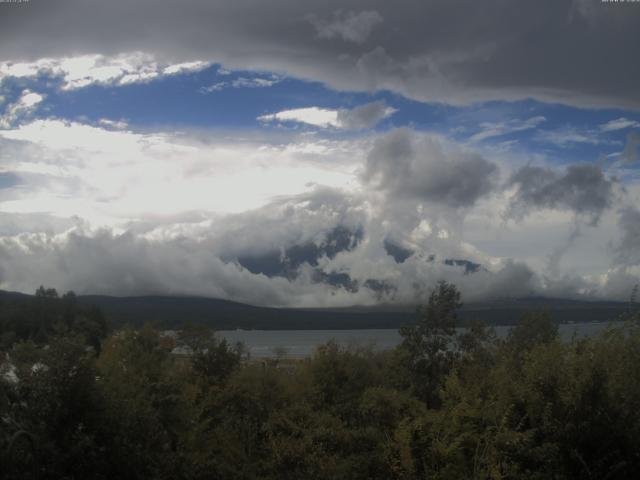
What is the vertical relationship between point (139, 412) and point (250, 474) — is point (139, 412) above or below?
above

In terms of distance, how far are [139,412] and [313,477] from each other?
3.48 metres

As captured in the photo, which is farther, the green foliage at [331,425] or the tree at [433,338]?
the tree at [433,338]

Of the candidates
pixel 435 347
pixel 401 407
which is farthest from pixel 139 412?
pixel 435 347

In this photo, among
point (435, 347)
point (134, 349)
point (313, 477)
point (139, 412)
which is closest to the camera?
point (139, 412)

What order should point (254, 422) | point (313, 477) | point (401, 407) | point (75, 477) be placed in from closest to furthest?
point (75, 477)
point (313, 477)
point (401, 407)
point (254, 422)

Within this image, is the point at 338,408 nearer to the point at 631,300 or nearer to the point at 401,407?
the point at 401,407

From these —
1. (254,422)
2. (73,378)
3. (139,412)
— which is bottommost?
(254,422)

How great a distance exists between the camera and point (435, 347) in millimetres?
23484

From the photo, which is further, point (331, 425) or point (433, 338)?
point (433, 338)

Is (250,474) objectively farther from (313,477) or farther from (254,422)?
(254,422)

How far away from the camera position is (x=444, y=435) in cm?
1207

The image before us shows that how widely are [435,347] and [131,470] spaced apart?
602 inches

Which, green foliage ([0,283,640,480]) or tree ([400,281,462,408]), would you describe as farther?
tree ([400,281,462,408])

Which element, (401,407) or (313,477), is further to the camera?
(401,407)
